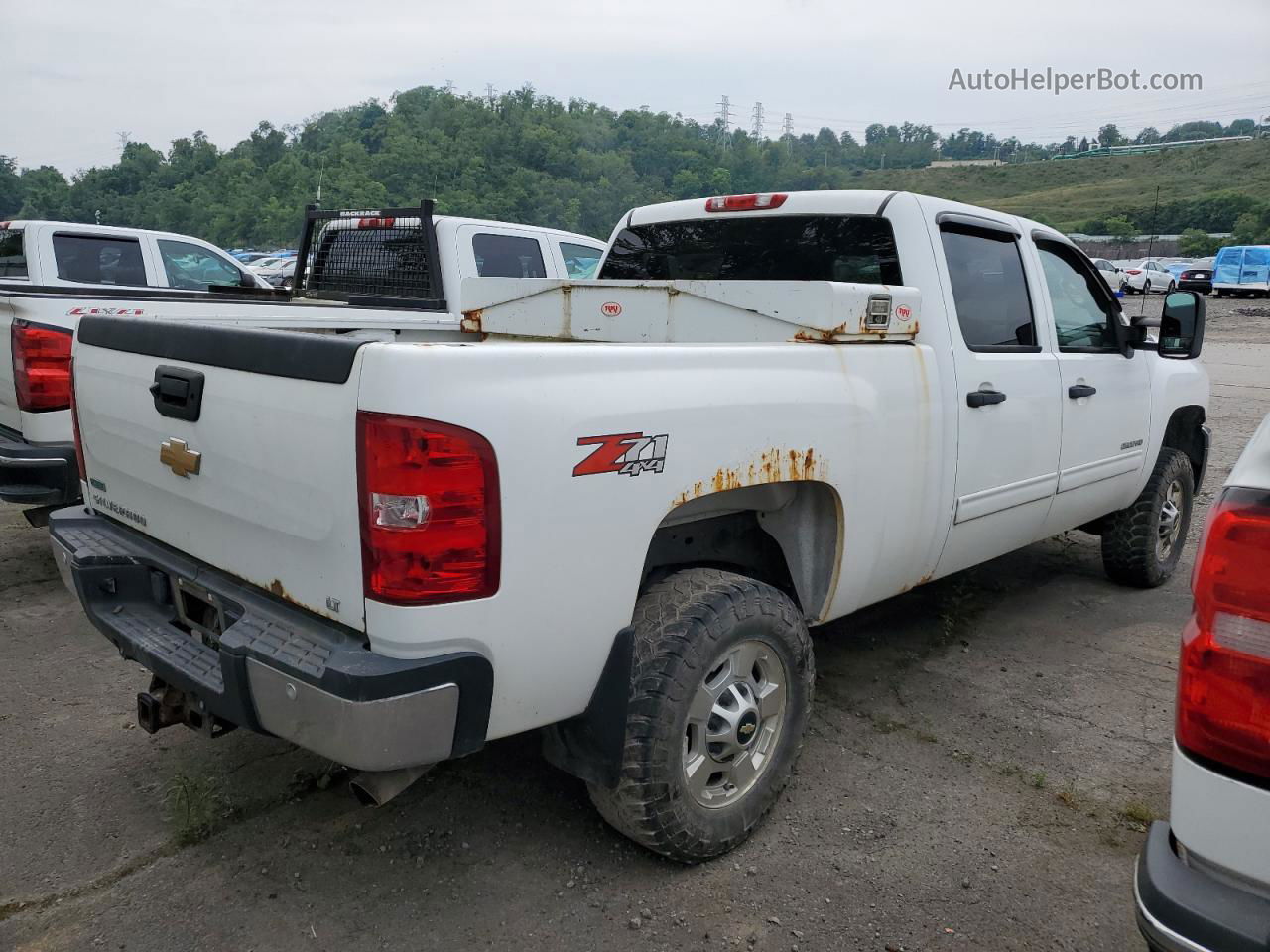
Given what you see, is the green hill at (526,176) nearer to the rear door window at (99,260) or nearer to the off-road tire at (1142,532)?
the rear door window at (99,260)

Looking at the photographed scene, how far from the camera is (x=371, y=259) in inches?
273

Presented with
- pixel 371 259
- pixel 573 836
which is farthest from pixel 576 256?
pixel 573 836

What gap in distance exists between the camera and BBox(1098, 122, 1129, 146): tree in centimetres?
12044

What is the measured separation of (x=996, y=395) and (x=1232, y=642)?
7.00 ft

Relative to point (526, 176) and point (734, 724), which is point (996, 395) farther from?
point (526, 176)

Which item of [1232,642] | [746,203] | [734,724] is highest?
[746,203]

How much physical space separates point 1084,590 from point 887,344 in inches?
115

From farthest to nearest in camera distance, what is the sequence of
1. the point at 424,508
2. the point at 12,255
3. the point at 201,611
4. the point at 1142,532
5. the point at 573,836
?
the point at 12,255, the point at 1142,532, the point at 573,836, the point at 201,611, the point at 424,508

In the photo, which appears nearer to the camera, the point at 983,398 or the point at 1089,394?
the point at 983,398

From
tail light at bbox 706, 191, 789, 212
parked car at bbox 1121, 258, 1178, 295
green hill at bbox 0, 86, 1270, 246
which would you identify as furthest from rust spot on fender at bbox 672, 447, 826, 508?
green hill at bbox 0, 86, 1270, 246

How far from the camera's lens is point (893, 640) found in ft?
14.9

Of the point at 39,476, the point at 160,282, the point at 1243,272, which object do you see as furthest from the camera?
the point at 1243,272

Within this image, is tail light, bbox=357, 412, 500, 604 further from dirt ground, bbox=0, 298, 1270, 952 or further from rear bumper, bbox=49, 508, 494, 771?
dirt ground, bbox=0, 298, 1270, 952

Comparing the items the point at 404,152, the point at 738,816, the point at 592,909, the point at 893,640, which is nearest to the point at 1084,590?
the point at 893,640
